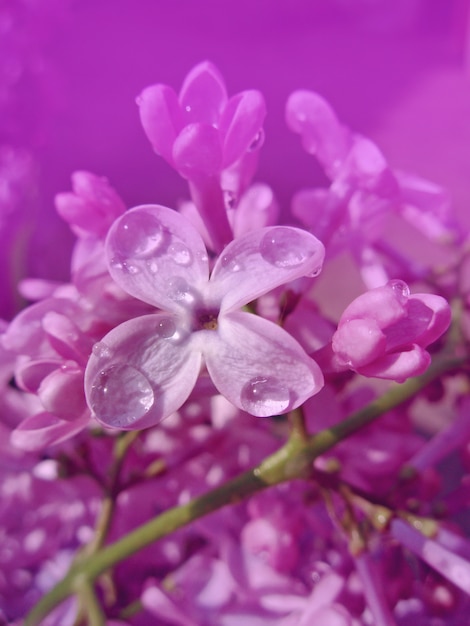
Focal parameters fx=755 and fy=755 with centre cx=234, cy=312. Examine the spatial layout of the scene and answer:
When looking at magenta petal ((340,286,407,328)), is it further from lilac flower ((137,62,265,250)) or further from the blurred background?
the blurred background

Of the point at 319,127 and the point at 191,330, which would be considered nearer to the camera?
the point at 191,330

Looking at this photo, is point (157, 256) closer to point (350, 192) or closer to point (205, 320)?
point (205, 320)

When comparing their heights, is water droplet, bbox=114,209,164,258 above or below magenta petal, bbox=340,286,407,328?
above

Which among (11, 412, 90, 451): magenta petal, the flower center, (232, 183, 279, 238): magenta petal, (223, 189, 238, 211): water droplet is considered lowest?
(11, 412, 90, 451): magenta petal

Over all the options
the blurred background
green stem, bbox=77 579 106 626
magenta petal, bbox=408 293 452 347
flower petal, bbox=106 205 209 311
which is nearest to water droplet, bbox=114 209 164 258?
flower petal, bbox=106 205 209 311

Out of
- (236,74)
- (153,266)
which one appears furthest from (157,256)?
(236,74)

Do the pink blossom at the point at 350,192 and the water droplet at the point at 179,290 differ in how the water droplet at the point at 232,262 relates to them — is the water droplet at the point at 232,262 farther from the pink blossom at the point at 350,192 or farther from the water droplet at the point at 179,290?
the pink blossom at the point at 350,192

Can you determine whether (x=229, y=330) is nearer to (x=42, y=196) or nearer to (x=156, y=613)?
(x=156, y=613)
